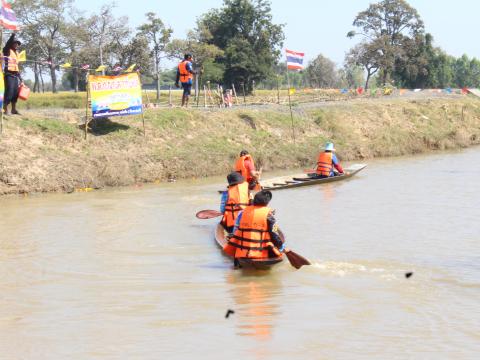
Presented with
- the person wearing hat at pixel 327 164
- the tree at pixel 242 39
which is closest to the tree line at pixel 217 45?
the tree at pixel 242 39

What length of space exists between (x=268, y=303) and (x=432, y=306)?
204cm

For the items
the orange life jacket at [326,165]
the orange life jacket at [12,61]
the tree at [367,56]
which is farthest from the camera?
the tree at [367,56]

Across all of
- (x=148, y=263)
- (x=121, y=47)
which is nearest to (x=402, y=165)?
(x=148, y=263)

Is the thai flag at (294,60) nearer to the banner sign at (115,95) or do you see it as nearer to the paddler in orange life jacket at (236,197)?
the banner sign at (115,95)

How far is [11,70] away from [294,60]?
437 inches

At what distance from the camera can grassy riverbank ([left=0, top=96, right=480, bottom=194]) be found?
19891mm

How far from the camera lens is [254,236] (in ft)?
34.1

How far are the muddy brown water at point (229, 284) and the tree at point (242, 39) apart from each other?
31.9 meters

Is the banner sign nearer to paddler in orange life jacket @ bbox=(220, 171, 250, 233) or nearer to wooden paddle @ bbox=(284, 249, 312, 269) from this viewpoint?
paddler in orange life jacket @ bbox=(220, 171, 250, 233)

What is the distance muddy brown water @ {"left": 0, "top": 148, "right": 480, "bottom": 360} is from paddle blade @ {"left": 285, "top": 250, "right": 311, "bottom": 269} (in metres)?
0.23

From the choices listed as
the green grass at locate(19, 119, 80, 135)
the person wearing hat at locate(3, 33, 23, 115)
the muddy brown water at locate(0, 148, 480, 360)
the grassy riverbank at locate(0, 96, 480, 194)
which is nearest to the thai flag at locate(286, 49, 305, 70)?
the grassy riverbank at locate(0, 96, 480, 194)

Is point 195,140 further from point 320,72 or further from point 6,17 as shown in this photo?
point 320,72

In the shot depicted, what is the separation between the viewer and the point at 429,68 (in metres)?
65.8

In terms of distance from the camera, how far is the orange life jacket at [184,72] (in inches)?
929
